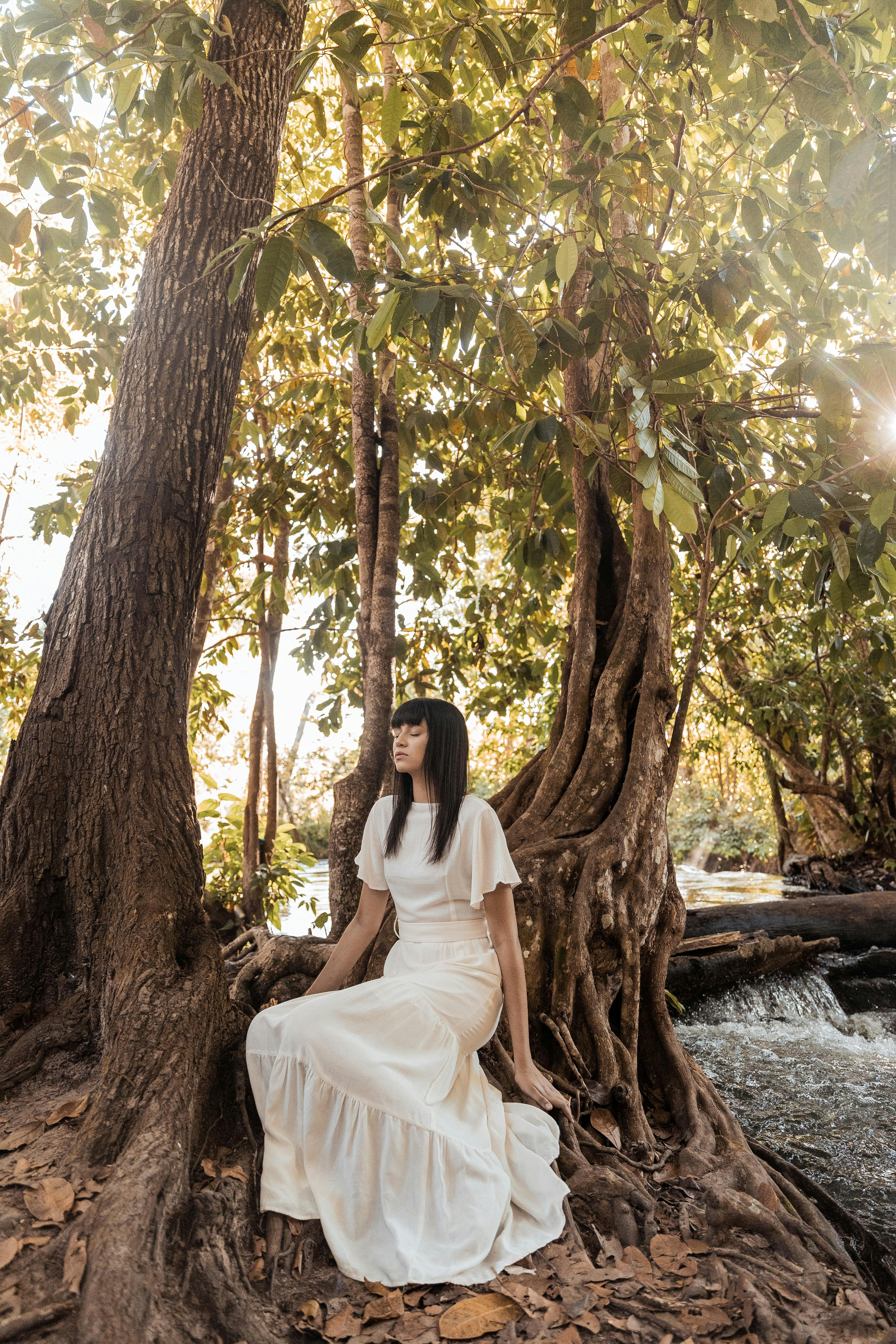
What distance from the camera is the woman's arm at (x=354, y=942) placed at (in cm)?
262

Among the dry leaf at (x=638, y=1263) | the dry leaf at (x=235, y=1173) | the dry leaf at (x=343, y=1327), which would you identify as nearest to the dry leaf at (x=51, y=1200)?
the dry leaf at (x=235, y=1173)

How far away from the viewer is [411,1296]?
1912mm

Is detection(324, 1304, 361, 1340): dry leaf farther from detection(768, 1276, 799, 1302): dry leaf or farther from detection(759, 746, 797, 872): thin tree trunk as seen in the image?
detection(759, 746, 797, 872): thin tree trunk

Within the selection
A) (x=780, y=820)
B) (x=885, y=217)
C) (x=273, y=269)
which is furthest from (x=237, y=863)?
(x=780, y=820)

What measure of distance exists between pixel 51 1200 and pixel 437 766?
1442 millimetres

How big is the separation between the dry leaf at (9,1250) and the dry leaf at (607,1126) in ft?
5.60

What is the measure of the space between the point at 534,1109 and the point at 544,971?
765mm

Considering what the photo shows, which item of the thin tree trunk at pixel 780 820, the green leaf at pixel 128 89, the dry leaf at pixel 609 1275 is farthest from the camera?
the thin tree trunk at pixel 780 820

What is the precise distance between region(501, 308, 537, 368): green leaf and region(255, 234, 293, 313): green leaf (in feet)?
2.05

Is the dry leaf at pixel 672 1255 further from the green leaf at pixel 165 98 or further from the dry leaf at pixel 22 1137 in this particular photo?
the green leaf at pixel 165 98

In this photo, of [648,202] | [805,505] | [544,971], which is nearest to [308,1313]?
[544,971]

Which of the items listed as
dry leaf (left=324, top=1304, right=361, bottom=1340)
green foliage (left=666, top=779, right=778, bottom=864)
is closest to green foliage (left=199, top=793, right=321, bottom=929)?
dry leaf (left=324, top=1304, right=361, bottom=1340)

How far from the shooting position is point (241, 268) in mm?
2109

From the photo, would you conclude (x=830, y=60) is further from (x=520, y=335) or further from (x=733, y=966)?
(x=733, y=966)
